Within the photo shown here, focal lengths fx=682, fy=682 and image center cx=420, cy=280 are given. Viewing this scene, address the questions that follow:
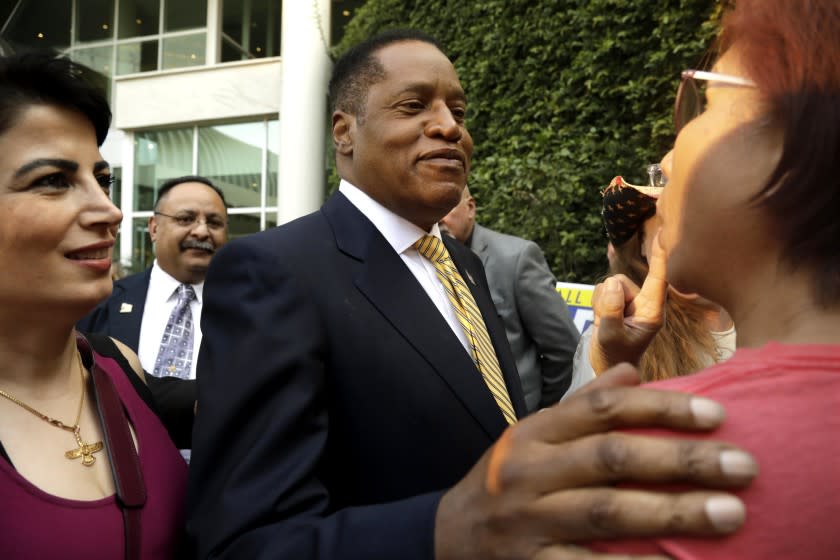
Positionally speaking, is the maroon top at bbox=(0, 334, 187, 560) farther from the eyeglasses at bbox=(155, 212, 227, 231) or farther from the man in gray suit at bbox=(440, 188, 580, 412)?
the eyeglasses at bbox=(155, 212, 227, 231)

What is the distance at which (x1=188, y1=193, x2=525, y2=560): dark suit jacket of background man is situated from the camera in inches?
51.8

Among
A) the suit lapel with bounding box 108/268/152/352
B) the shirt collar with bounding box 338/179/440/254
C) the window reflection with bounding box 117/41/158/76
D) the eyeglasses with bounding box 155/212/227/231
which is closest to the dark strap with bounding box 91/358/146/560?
the shirt collar with bounding box 338/179/440/254

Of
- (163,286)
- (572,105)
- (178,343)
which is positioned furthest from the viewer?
(572,105)

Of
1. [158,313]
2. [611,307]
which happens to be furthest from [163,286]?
[611,307]

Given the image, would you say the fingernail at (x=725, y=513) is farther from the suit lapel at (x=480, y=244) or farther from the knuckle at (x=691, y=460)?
the suit lapel at (x=480, y=244)

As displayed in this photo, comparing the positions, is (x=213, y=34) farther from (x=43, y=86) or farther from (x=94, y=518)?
(x=94, y=518)

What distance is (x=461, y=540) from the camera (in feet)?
3.14

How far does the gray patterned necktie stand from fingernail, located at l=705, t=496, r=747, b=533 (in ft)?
12.0

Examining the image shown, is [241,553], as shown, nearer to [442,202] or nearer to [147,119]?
[442,202]

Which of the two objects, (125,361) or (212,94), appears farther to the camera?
(212,94)

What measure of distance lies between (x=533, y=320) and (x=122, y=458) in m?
3.00

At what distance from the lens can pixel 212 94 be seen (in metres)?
14.2

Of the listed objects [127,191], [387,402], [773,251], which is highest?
[127,191]

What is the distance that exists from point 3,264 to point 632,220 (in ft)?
6.56
